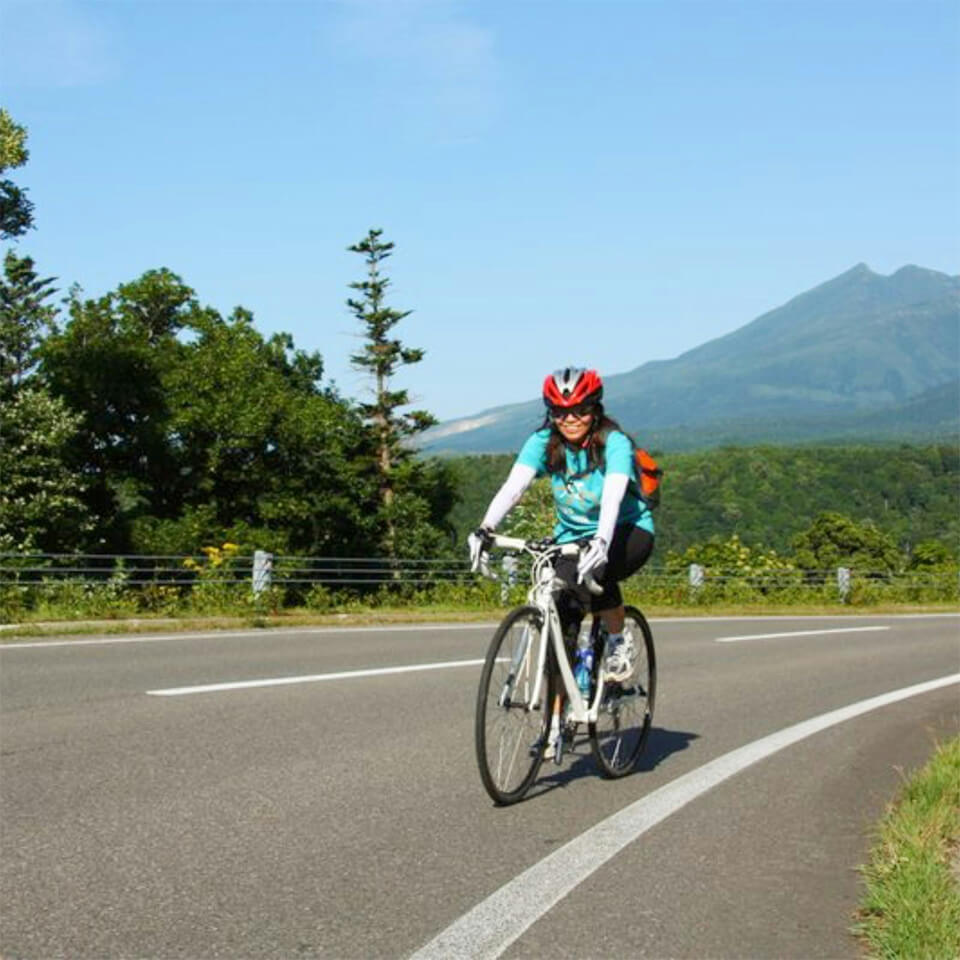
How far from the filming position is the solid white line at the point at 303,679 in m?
8.52

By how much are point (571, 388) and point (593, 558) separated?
33.2 inches

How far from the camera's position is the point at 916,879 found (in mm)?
4230

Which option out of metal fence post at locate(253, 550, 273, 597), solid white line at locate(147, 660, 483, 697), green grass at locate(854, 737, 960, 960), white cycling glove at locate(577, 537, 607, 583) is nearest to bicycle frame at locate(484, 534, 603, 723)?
white cycling glove at locate(577, 537, 607, 583)

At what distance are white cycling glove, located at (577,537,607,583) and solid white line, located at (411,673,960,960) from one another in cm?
106

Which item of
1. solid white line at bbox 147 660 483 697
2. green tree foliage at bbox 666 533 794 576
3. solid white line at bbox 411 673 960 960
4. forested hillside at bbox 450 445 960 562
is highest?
forested hillside at bbox 450 445 960 562

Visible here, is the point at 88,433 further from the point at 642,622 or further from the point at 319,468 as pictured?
the point at 642,622

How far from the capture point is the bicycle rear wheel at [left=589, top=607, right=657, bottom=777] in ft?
20.9

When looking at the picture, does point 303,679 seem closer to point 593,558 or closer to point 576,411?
point 576,411

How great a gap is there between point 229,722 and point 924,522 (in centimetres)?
14109

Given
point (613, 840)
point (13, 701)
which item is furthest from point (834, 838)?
point (13, 701)

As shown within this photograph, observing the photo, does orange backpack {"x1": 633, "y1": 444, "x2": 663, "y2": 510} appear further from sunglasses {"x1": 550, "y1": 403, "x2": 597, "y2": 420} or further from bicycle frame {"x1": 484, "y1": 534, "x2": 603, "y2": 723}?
bicycle frame {"x1": 484, "y1": 534, "x2": 603, "y2": 723}

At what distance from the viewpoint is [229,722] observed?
24.2ft

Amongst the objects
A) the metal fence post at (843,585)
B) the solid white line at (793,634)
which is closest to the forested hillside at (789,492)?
the metal fence post at (843,585)

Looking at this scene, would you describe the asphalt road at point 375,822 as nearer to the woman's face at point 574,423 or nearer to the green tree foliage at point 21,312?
the woman's face at point 574,423
